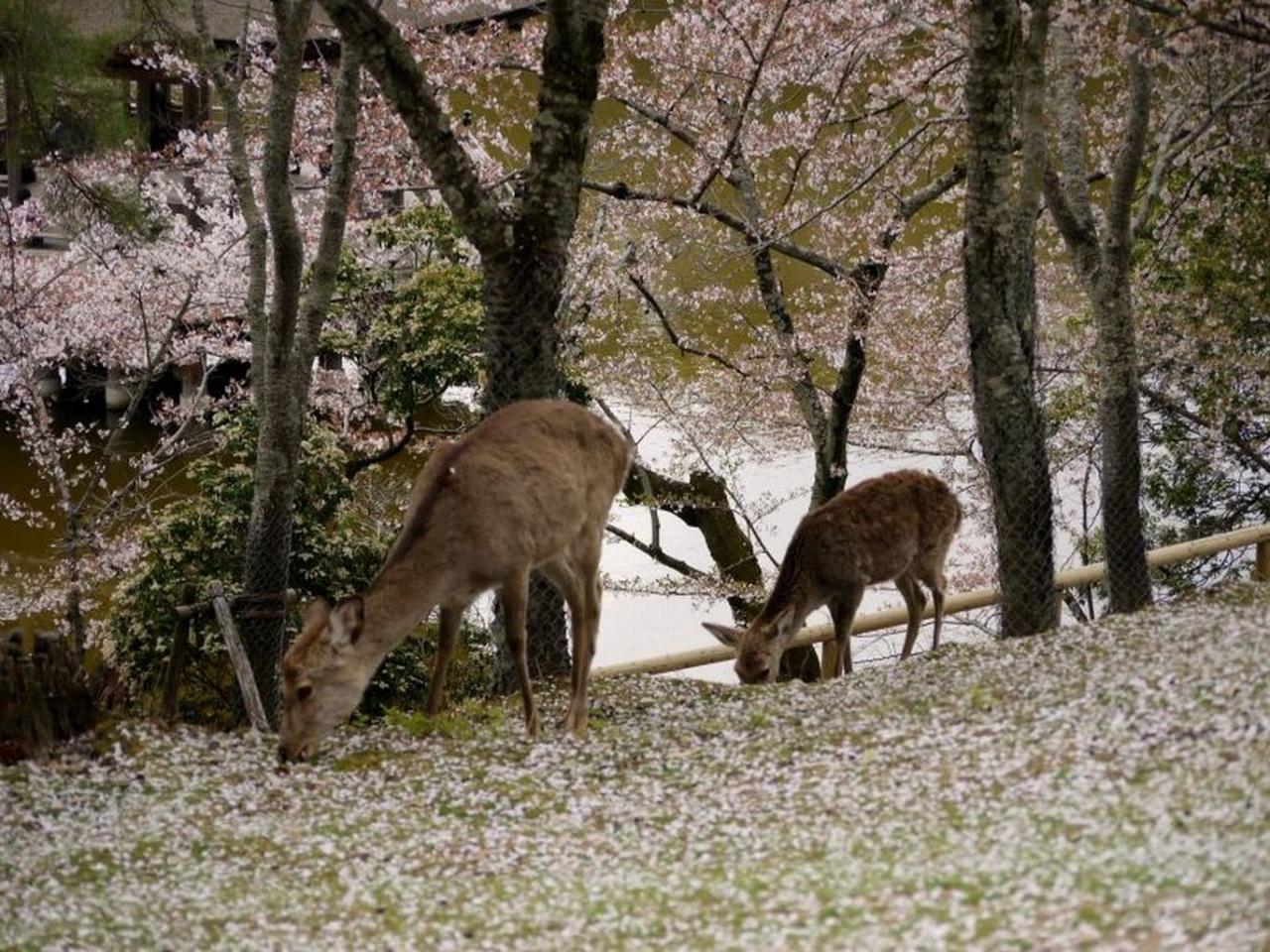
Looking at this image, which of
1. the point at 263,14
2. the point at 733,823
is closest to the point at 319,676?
the point at 733,823

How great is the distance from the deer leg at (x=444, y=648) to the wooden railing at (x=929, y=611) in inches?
77.3

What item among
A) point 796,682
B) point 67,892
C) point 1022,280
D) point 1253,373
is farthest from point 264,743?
point 1253,373

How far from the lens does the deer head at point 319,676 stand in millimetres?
7379

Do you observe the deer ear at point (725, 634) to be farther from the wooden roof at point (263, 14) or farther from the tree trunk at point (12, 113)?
the wooden roof at point (263, 14)

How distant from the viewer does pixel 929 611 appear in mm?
11328


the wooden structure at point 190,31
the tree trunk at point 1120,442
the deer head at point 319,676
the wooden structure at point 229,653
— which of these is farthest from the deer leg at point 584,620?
the wooden structure at point 190,31

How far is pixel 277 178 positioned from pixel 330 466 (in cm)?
280

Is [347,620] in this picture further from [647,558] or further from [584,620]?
[647,558]

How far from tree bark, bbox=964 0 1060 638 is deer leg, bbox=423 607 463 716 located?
144 inches

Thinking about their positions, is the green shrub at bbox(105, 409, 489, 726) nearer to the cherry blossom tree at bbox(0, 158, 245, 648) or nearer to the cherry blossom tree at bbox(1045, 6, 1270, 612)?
the cherry blossom tree at bbox(0, 158, 245, 648)

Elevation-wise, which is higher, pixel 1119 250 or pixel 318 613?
pixel 1119 250

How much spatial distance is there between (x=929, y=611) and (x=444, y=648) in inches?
174

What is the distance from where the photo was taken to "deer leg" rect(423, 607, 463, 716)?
318 inches

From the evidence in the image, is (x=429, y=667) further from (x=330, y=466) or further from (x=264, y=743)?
(x=264, y=743)
